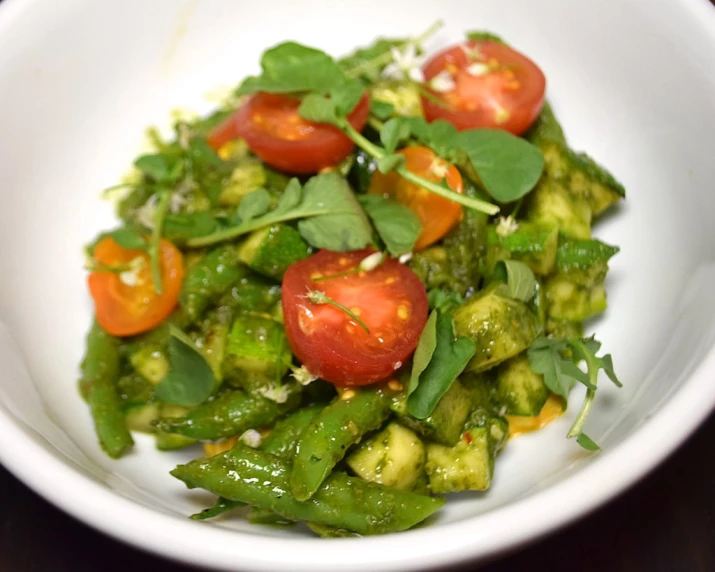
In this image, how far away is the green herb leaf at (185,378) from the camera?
184cm

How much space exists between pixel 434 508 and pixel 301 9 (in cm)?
199

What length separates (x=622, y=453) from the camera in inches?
52.1

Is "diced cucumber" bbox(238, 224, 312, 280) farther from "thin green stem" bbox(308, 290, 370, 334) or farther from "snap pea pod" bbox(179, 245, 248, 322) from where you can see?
"thin green stem" bbox(308, 290, 370, 334)

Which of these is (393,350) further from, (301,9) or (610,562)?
(301,9)

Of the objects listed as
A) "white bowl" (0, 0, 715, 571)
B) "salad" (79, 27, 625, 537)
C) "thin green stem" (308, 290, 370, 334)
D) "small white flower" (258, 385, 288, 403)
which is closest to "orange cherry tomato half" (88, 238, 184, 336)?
"salad" (79, 27, 625, 537)

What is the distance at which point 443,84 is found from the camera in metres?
2.21

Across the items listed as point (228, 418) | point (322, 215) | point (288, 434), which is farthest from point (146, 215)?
point (288, 434)

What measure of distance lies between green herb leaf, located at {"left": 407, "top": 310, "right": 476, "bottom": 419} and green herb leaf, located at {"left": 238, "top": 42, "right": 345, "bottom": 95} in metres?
0.83

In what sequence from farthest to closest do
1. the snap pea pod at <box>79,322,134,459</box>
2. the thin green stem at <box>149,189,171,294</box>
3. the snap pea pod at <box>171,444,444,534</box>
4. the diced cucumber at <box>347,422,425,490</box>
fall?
1. the thin green stem at <box>149,189,171,294</box>
2. the snap pea pod at <box>79,322,134,459</box>
3. the diced cucumber at <box>347,422,425,490</box>
4. the snap pea pod at <box>171,444,444,534</box>

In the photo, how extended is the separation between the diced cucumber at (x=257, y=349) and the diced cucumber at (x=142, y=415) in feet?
0.89

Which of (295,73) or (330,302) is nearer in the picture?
(330,302)

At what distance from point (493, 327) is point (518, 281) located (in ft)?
0.54

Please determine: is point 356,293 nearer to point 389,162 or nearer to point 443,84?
point 389,162

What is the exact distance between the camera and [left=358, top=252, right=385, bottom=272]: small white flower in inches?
69.7
